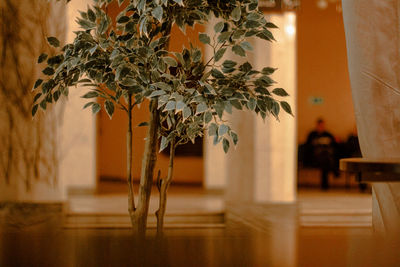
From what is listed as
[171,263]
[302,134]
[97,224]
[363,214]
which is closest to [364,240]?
[171,263]

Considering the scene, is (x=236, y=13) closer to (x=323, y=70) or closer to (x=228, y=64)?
(x=228, y=64)

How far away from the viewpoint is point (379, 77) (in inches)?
97.5

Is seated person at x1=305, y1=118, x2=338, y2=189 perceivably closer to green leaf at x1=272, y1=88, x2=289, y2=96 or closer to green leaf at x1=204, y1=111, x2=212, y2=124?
green leaf at x1=272, y1=88, x2=289, y2=96

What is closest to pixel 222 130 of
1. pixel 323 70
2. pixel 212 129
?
pixel 212 129

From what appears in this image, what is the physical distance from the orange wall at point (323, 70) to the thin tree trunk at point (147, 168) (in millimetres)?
7375

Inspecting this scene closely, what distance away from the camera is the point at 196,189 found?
745cm

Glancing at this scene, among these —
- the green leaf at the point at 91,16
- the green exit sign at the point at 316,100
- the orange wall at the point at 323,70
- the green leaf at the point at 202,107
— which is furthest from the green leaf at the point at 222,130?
the green exit sign at the point at 316,100

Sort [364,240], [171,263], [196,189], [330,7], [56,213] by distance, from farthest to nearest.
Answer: [330,7] → [196,189] → [56,213] → [364,240] → [171,263]

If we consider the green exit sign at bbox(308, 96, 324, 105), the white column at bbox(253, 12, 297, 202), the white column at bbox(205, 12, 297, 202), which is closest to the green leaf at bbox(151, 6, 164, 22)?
the white column at bbox(205, 12, 297, 202)

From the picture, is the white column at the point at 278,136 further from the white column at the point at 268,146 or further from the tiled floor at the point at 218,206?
the tiled floor at the point at 218,206

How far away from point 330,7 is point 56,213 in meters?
7.06

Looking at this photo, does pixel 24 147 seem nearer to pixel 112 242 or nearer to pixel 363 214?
pixel 112 242

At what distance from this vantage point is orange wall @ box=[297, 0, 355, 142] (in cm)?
919

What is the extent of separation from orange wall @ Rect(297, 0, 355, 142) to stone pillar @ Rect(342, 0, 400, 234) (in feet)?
22.3
